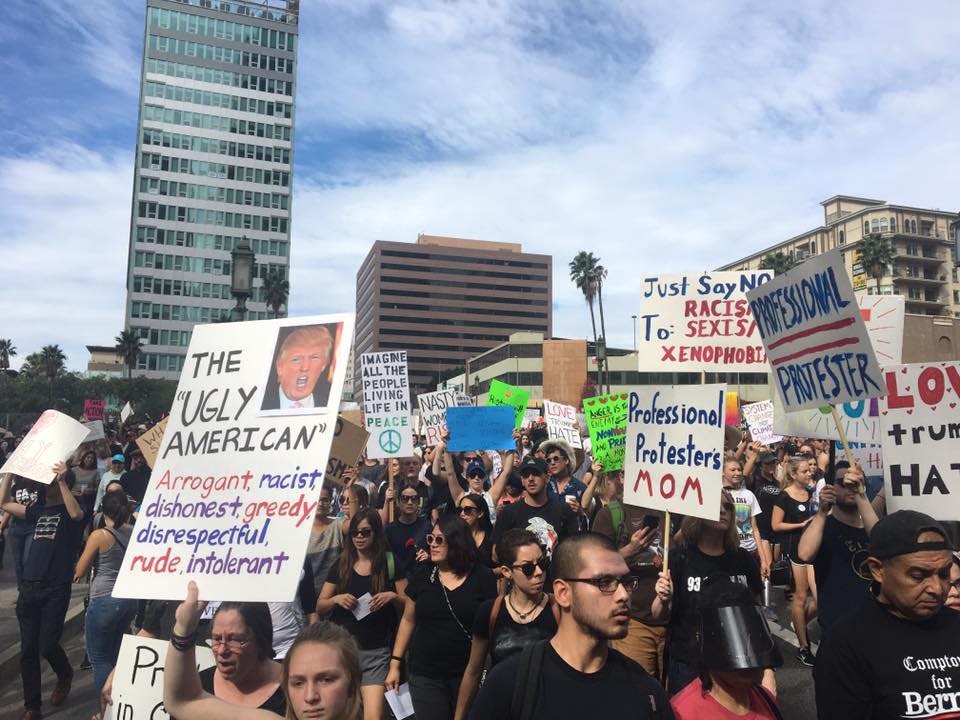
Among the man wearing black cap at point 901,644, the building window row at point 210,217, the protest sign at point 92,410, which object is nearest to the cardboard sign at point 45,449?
the man wearing black cap at point 901,644

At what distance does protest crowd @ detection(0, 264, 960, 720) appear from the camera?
2654mm

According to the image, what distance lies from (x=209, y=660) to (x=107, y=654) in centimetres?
255

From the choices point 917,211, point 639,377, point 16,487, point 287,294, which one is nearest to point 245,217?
point 287,294

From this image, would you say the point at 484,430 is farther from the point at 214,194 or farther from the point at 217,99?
the point at 217,99

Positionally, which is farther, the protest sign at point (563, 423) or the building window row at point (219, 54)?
the building window row at point (219, 54)

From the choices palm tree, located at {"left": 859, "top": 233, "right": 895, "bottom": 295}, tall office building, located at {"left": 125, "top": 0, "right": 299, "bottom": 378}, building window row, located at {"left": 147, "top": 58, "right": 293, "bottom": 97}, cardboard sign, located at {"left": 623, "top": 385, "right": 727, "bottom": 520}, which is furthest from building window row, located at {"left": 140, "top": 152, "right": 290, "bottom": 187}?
cardboard sign, located at {"left": 623, "top": 385, "right": 727, "bottom": 520}

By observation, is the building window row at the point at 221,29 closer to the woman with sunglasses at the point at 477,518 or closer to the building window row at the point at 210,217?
the building window row at the point at 210,217

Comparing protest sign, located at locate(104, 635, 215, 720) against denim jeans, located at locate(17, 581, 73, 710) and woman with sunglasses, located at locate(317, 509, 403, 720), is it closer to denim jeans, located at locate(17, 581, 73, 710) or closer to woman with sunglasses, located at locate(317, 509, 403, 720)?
woman with sunglasses, located at locate(317, 509, 403, 720)

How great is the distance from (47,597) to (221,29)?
10833 cm

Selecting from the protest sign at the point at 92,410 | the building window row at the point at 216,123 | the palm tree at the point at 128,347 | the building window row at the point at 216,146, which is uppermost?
the building window row at the point at 216,123

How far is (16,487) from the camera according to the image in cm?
773

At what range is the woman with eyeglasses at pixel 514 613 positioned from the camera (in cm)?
417

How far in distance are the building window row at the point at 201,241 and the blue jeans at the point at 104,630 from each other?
308ft

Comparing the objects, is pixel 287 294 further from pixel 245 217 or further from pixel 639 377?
pixel 639 377
